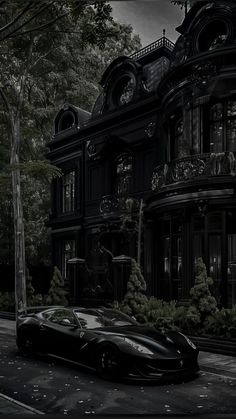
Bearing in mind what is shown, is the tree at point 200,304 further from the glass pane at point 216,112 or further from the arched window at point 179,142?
the glass pane at point 216,112

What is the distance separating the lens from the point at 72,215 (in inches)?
866

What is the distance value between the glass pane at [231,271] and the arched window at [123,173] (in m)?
5.90

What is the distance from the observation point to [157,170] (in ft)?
52.2

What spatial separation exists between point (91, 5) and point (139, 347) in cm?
500

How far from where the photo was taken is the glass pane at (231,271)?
13.9m

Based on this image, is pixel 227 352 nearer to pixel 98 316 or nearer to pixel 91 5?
pixel 98 316

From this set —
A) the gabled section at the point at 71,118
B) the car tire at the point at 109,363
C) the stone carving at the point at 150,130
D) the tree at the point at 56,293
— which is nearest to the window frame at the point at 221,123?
the stone carving at the point at 150,130

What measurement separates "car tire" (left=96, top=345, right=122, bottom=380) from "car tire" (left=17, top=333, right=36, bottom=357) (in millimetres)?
2295

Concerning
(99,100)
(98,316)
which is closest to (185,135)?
(99,100)

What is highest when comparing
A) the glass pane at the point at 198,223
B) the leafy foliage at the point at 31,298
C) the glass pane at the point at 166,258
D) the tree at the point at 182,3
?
the tree at the point at 182,3

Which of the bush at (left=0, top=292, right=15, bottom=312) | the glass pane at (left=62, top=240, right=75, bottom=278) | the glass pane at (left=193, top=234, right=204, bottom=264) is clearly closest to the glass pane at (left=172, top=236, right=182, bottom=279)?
the glass pane at (left=193, top=234, right=204, bottom=264)

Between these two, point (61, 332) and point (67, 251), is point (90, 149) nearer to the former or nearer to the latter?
point (67, 251)

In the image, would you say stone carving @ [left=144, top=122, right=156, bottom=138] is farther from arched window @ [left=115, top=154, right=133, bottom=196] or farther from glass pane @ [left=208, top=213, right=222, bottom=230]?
glass pane @ [left=208, top=213, right=222, bottom=230]

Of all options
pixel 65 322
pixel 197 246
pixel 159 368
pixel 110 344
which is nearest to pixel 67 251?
pixel 197 246
